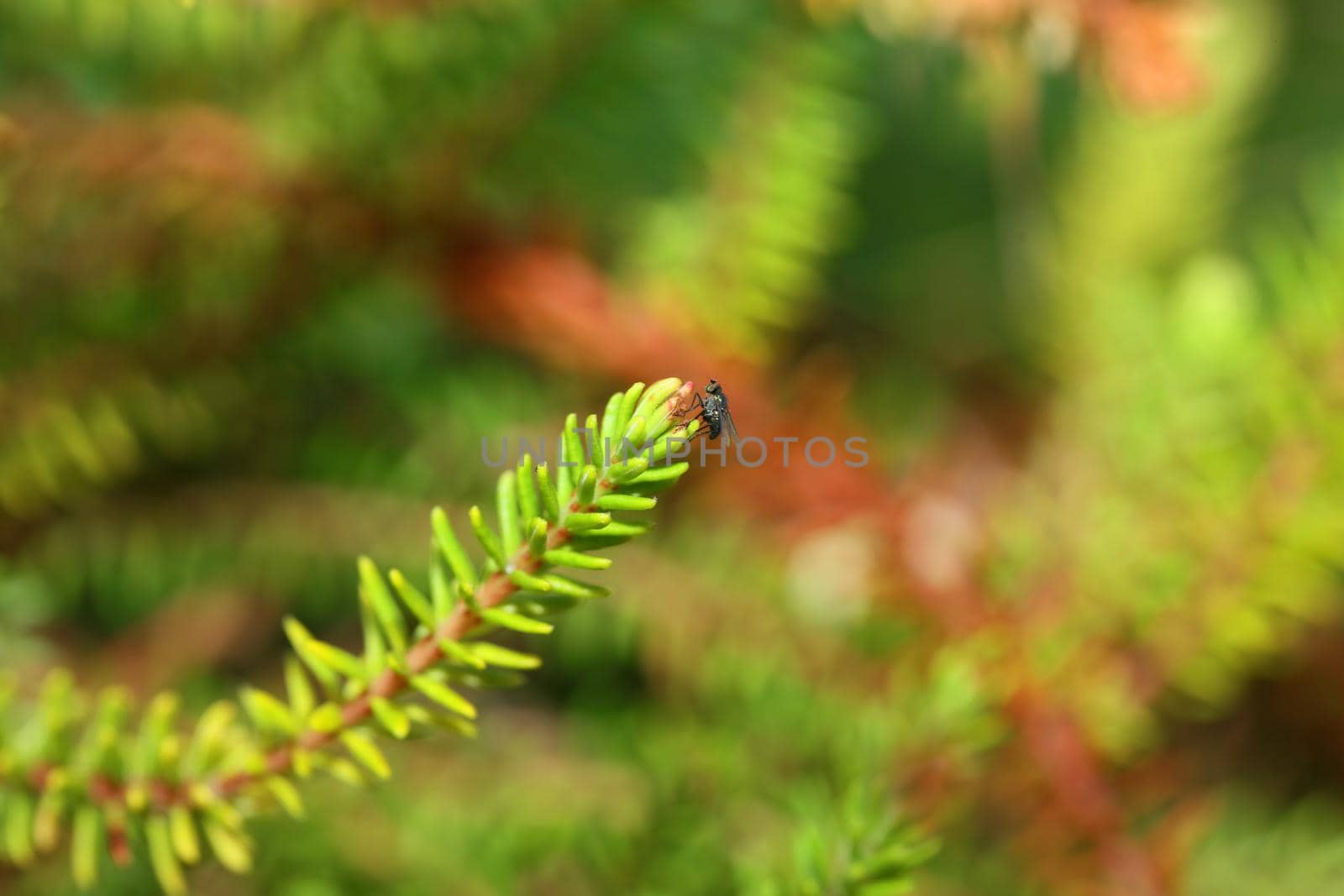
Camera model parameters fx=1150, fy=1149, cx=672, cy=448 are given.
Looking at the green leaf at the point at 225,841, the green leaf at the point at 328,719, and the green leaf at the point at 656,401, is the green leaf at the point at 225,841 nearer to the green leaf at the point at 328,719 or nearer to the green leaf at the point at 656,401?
the green leaf at the point at 328,719

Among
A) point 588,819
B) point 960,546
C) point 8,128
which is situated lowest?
point 588,819

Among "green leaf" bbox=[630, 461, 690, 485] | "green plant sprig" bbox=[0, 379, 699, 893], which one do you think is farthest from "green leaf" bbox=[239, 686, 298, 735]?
"green leaf" bbox=[630, 461, 690, 485]

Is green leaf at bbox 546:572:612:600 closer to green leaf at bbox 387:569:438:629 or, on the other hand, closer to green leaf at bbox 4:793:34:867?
Result: green leaf at bbox 387:569:438:629

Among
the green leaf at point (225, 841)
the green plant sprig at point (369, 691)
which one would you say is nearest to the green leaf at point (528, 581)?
the green plant sprig at point (369, 691)

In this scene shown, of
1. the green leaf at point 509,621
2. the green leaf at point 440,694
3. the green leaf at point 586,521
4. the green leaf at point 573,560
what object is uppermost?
the green leaf at point 586,521

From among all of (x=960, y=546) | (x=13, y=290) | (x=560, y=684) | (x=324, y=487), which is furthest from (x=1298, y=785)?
(x=13, y=290)

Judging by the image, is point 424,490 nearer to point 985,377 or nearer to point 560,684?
point 560,684

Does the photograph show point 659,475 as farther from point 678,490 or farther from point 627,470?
point 678,490
